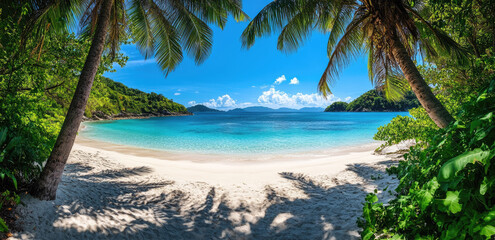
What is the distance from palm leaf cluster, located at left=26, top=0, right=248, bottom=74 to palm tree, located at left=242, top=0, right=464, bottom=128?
1197 millimetres

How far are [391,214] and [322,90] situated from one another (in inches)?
223

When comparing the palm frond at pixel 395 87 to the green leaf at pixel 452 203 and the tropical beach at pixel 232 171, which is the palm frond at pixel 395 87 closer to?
the tropical beach at pixel 232 171

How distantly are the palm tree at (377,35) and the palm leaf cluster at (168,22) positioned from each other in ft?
3.93

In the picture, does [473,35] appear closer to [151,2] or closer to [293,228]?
[293,228]

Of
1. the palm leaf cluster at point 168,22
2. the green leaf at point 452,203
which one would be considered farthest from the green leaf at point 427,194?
the palm leaf cluster at point 168,22

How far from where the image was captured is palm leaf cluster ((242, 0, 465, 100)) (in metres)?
4.98

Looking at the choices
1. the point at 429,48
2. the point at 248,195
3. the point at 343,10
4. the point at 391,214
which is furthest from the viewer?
the point at 343,10

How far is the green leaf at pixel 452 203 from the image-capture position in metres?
1.41

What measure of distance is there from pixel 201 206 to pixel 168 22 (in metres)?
5.30

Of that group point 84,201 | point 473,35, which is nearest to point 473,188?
point 84,201

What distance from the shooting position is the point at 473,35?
7492 mm

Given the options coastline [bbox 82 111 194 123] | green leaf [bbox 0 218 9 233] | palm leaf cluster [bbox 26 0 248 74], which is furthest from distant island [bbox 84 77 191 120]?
green leaf [bbox 0 218 9 233]

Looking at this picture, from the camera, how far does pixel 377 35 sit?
5332mm

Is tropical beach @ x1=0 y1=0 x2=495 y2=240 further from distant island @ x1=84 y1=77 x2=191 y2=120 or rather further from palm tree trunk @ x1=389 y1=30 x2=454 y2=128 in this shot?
distant island @ x1=84 y1=77 x2=191 y2=120
